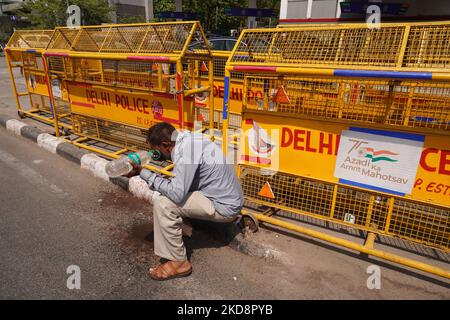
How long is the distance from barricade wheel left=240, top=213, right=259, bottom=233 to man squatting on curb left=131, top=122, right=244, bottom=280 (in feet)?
1.53

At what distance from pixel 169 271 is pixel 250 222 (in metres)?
1.04

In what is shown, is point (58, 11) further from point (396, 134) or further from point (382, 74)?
point (396, 134)

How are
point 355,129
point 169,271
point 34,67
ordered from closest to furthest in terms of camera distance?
1. point 169,271
2. point 355,129
3. point 34,67

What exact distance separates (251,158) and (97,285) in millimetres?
2020

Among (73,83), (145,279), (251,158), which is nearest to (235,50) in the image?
(251,158)

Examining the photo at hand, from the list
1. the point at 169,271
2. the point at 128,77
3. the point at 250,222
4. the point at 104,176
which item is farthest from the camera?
the point at 128,77

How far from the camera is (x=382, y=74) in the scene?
255cm

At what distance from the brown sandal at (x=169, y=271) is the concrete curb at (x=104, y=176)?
61 centimetres

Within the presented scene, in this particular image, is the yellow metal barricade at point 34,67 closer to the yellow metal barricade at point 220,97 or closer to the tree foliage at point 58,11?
the yellow metal barricade at point 220,97

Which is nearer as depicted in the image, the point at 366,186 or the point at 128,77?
the point at 366,186

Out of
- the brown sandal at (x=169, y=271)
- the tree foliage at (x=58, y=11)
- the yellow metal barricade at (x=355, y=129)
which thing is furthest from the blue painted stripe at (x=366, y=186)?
the tree foliage at (x=58, y=11)

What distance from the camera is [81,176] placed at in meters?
4.88

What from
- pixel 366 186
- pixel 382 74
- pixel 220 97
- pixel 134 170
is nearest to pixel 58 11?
pixel 220 97

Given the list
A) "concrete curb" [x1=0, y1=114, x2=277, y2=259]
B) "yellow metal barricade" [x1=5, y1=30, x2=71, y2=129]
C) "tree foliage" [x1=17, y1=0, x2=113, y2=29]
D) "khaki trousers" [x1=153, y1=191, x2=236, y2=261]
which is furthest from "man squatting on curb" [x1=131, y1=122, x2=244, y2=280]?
"tree foliage" [x1=17, y1=0, x2=113, y2=29]
